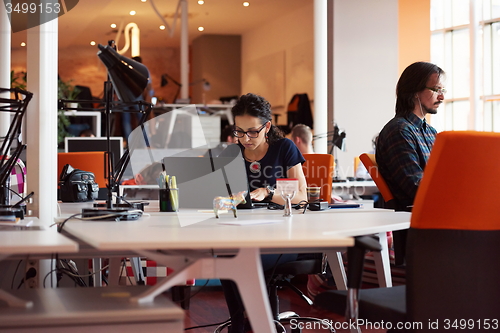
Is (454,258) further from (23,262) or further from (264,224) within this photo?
(23,262)

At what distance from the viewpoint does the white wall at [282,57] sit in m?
9.68

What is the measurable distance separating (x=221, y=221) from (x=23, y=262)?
82 centimetres

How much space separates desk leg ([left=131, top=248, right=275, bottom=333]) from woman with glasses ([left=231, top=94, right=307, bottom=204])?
4.27 ft

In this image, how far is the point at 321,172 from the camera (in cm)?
377

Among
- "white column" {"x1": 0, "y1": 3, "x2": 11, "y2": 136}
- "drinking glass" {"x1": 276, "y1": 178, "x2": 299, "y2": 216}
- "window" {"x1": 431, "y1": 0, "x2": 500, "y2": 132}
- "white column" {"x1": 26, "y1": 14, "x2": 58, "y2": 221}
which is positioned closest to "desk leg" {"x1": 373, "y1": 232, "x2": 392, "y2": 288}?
"drinking glass" {"x1": 276, "y1": 178, "x2": 299, "y2": 216}

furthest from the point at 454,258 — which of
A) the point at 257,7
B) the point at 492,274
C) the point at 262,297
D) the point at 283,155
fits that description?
the point at 257,7

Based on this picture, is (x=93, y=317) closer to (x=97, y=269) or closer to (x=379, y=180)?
(x=97, y=269)

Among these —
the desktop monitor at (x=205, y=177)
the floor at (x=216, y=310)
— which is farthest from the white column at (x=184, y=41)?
the desktop monitor at (x=205, y=177)

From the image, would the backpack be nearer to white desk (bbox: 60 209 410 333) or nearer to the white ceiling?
white desk (bbox: 60 209 410 333)

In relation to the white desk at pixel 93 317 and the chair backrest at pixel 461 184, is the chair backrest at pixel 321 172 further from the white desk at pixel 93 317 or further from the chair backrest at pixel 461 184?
the white desk at pixel 93 317

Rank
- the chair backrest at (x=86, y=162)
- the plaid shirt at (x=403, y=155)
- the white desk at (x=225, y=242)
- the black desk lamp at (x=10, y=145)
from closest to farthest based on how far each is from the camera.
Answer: the white desk at (x=225, y=242) → the black desk lamp at (x=10, y=145) → the plaid shirt at (x=403, y=155) → the chair backrest at (x=86, y=162)

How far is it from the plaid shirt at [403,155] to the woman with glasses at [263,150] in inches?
17.8

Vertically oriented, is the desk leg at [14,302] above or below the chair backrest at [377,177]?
below

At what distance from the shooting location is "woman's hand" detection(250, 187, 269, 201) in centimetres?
280
